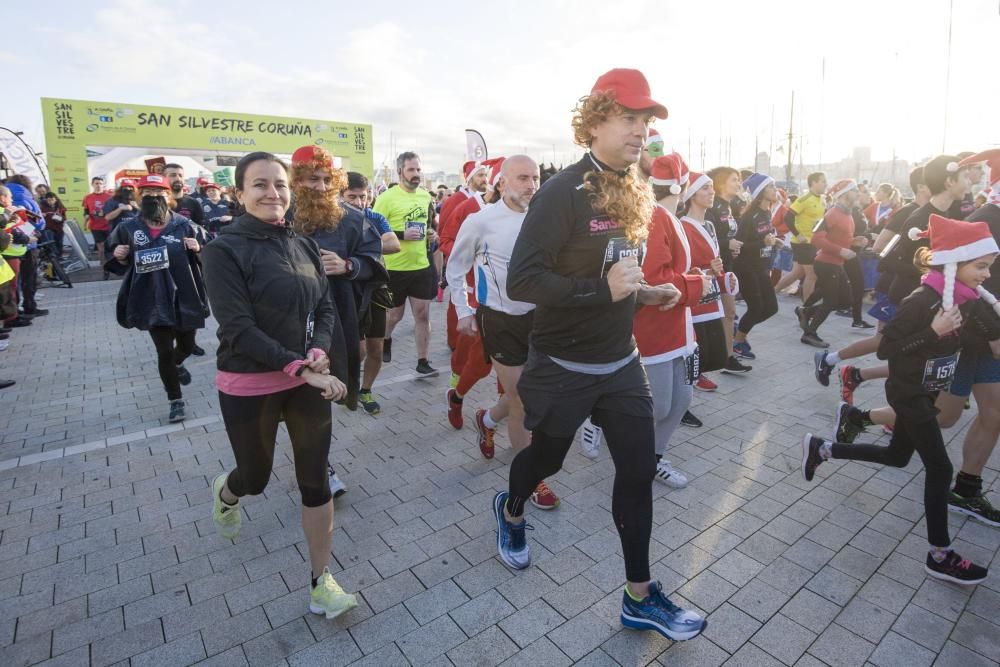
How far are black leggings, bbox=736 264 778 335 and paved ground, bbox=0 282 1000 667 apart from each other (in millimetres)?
2024

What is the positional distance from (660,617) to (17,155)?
2336 centimetres

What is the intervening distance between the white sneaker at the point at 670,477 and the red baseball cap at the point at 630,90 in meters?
2.37

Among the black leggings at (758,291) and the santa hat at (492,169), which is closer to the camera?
the santa hat at (492,169)

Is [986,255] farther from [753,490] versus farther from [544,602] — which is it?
[544,602]

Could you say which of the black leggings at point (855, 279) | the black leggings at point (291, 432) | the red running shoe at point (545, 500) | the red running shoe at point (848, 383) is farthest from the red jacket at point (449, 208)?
the black leggings at point (855, 279)

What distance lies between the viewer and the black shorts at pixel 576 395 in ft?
8.14

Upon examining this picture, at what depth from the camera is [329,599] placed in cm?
261

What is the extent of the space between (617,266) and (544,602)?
5.26 ft

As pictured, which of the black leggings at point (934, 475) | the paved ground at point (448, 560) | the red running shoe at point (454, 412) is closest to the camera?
the paved ground at point (448, 560)

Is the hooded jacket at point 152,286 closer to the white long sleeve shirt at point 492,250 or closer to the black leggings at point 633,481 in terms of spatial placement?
the white long sleeve shirt at point 492,250

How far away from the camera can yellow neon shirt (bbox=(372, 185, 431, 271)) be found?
6.02m

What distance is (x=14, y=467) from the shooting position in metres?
4.24

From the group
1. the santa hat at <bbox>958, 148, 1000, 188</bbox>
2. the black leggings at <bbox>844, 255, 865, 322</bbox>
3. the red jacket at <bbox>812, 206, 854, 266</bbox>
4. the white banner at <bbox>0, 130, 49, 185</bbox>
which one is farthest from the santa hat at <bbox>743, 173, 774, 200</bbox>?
the white banner at <bbox>0, 130, 49, 185</bbox>

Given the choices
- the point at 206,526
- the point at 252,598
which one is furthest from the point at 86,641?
the point at 206,526
